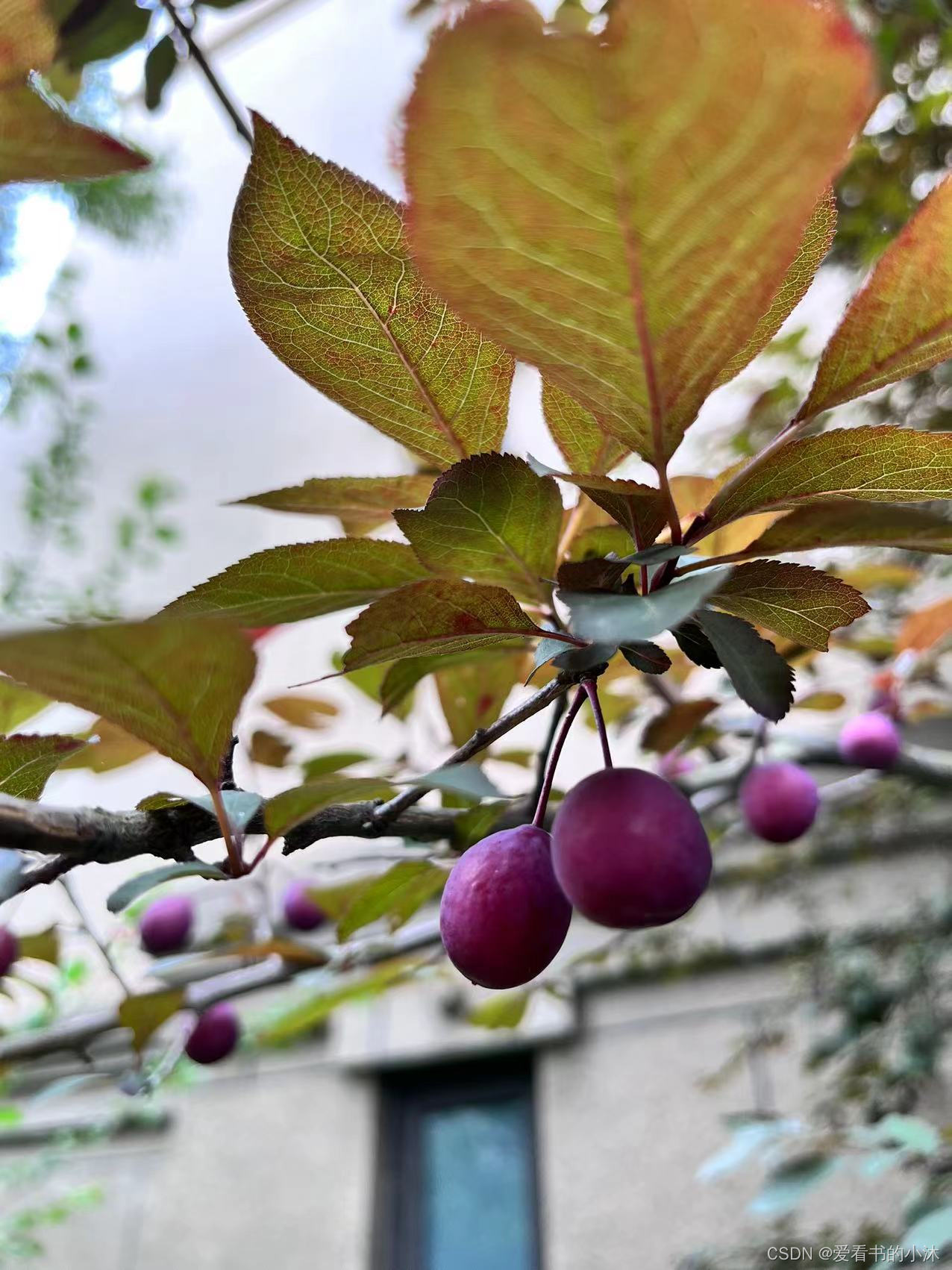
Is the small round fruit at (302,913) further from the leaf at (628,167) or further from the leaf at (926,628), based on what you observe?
the leaf at (628,167)

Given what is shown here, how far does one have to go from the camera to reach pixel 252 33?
134 inches

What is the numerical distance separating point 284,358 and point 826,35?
0.17m

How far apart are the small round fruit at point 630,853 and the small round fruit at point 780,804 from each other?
253 millimetres

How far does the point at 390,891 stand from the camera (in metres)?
0.50

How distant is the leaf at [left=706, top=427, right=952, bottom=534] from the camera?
0.93 feet

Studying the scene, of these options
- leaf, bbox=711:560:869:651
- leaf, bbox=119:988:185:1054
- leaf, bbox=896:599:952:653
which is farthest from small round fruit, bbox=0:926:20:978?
leaf, bbox=896:599:952:653

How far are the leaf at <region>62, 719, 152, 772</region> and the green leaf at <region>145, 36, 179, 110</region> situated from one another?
0.45 metres

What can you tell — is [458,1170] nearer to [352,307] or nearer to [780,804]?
[780,804]

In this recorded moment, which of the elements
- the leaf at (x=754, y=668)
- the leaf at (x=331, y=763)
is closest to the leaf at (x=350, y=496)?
the leaf at (x=754, y=668)

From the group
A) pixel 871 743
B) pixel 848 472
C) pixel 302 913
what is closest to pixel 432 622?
pixel 848 472

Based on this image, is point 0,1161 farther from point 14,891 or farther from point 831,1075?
point 14,891

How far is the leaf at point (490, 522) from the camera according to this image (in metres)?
0.28

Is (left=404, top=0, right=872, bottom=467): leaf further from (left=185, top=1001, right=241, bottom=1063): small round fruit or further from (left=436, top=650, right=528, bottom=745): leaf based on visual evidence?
(left=185, top=1001, right=241, bottom=1063): small round fruit

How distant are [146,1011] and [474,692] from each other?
0.92 feet
